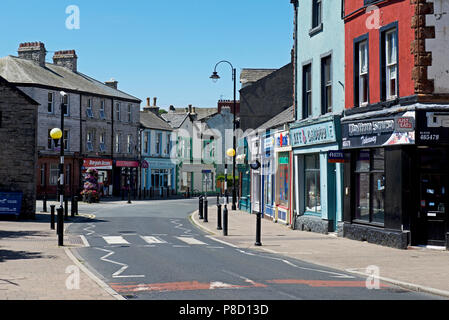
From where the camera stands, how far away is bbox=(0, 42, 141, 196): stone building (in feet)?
172

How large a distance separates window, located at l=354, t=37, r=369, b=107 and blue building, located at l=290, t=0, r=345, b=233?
1.04 meters

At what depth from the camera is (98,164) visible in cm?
5891

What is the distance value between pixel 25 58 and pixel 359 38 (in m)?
42.0

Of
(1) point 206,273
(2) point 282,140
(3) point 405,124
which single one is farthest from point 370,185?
(2) point 282,140

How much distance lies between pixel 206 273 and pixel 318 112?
42.3 ft

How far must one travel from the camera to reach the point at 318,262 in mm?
15383

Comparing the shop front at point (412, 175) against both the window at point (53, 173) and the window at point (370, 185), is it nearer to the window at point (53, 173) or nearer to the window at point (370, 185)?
the window at point (370, 185)

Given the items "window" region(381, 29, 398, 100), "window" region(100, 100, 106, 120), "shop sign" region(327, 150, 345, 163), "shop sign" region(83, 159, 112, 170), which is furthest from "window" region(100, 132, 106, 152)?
"window" region(381, 29, 398, 100)

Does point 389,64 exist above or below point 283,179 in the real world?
above

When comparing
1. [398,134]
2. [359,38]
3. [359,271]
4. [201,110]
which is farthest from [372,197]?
[201,110]

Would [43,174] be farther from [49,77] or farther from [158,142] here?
[158,142]

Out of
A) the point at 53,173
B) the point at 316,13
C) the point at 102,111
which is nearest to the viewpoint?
the point at 316,13

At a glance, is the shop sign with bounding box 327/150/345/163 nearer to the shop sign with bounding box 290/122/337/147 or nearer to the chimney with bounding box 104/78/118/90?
the shop sign with bounding box 290/122/337/147

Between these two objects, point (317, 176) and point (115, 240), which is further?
point (317, 176)
